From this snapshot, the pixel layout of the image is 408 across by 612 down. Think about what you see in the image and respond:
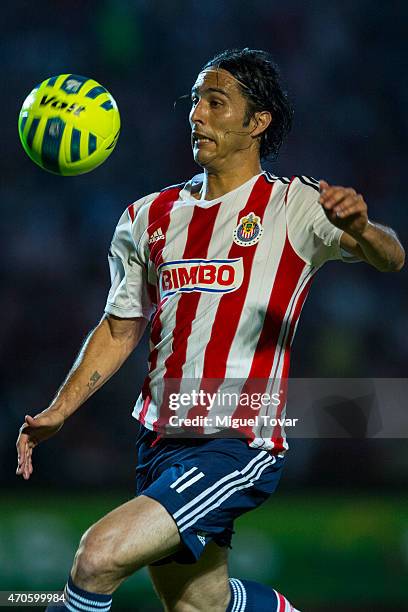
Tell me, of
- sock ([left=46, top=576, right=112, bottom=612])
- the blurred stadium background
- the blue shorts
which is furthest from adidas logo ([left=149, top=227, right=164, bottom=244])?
the blurred stadium background

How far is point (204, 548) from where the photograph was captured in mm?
3221

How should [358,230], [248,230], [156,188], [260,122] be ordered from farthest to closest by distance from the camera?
[156,188], [260,122], [248,230], [358,230]

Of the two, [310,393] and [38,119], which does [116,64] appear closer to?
[310,393]

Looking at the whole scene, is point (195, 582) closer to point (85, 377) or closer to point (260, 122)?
point (85, 377)

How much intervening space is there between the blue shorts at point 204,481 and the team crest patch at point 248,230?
64 cm

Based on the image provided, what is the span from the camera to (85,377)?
337 cm

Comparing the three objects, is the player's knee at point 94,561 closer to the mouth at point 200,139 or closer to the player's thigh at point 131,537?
the player's thigh at point 131,537

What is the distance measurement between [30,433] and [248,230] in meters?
0.94

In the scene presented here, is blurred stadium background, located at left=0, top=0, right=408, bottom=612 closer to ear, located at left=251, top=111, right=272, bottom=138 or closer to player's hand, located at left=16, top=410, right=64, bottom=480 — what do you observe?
player's hand, located at left=16, top=410, right=64, bottom=480

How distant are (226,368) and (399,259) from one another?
0.65 m

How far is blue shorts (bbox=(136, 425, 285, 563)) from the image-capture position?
2.88m

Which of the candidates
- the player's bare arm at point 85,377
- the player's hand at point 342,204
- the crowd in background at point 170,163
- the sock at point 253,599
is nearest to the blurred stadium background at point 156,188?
the crowd in background at point 170,163

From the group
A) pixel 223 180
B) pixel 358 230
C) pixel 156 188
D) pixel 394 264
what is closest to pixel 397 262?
pixel 394 264

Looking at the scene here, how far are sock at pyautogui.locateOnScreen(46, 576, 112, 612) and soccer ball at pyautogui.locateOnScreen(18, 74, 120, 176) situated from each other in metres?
1.37
